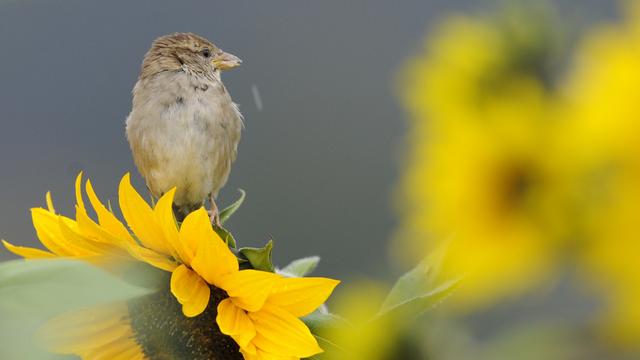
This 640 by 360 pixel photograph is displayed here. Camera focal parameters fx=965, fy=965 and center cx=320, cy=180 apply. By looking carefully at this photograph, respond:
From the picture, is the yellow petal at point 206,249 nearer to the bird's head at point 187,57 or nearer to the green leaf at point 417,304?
the green leaf at point 417,304

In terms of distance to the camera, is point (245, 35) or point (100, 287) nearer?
point (100, 287)

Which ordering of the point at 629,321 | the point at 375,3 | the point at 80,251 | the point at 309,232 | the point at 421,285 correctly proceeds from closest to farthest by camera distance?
the point at 629,321 < the point at 421,285 < the point at 80,251 < the point at 309,232 < the point at 375,3

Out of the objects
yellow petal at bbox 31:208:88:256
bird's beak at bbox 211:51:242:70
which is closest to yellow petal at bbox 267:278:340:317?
yellow petal at bbox 31:208:88:256

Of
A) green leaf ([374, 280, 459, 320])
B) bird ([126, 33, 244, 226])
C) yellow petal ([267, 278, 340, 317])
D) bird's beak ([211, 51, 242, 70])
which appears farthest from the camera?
bird's beak ([211, 51, 242, 70])

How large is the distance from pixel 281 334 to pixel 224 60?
2.59 ft

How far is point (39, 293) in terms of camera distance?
239 mm

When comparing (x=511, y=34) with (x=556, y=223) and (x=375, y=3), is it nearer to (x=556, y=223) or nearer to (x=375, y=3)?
(x=556, y=223)

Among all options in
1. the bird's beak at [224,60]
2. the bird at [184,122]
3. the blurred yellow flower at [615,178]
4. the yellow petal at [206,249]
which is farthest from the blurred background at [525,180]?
the bird's beak at [224,60]

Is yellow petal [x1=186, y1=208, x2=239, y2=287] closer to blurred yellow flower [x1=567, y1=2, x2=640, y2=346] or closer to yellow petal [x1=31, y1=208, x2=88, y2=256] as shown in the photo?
yellow petal [x1=31, y1=208, x2=88, y2=256]

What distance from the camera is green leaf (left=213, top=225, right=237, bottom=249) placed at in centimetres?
46

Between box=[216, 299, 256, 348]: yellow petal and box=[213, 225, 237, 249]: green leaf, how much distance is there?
0.05 metres

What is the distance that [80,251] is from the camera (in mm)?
483

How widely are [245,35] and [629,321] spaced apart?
2.51 metres

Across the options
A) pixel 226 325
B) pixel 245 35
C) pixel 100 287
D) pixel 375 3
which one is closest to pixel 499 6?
pixel 100 287
